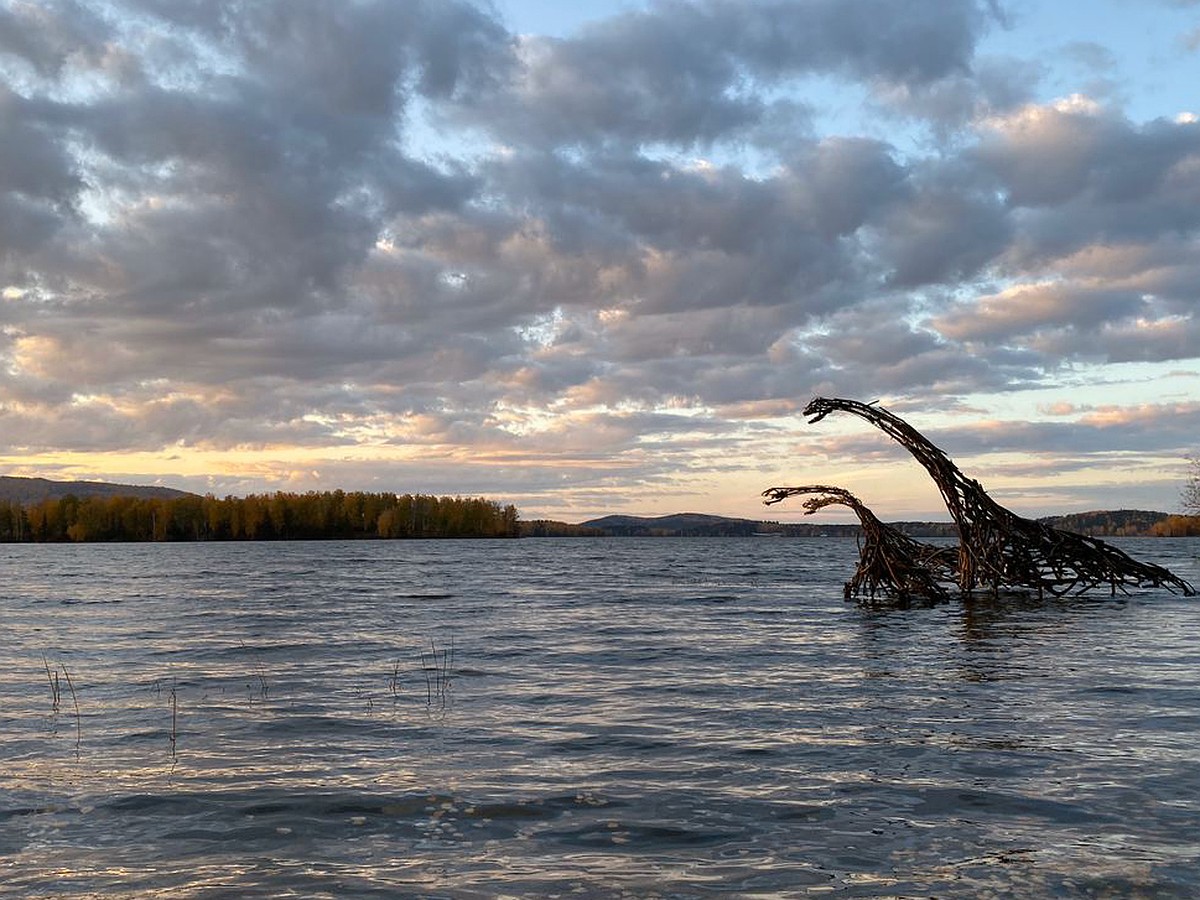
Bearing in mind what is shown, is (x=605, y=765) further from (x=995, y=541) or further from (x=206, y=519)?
(x=206, y=519)

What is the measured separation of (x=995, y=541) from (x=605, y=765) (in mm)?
24116

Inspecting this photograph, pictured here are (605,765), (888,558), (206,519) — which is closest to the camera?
(605,765)

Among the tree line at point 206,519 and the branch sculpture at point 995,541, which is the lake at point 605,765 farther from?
the tree line at point 206,519

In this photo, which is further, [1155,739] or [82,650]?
[82,650]

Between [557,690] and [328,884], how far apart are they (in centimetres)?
896

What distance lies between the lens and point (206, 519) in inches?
6821

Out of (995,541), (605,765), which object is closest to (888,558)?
(995,541)

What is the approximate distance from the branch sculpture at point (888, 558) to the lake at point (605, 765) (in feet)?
21.6

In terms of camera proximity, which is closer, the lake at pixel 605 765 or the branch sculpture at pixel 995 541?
the lake at pixel 605 765

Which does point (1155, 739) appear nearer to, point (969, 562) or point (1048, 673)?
point (1048, 673)

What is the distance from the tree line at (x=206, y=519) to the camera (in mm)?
164750

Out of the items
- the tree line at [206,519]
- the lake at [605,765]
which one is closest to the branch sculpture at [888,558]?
the lake at [605,765]

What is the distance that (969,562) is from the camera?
31625 millimetres

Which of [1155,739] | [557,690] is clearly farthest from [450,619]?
[1155,739]
